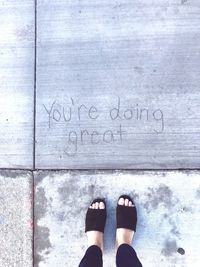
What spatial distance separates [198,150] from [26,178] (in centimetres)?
117

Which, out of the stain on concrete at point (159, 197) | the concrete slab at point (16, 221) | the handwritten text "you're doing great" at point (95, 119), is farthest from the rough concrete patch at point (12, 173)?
the stain on concrete at point (159, 197)

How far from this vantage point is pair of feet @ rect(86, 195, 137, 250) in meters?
3.16

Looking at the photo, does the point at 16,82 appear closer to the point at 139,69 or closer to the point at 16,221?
the point at 139,69

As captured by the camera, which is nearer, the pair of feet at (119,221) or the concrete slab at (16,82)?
the pair of feet at (119,221)

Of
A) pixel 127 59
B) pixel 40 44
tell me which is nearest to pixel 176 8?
pixel 127 59

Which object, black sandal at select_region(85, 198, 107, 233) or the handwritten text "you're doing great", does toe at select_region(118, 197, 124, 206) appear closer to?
black sandal at select_region(85, 198, 107, 233)

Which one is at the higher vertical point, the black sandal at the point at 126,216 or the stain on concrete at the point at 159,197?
the stain on concrete at the point at 159,197

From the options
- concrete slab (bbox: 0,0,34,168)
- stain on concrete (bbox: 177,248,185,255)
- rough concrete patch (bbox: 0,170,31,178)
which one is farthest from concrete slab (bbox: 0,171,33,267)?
stain on concrete (bbox: 177,248,185,255)

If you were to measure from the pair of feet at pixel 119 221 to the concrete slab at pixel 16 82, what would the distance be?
544 mm

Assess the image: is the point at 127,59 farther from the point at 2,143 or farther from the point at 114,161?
the point at 2,143

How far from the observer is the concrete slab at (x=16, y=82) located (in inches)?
130

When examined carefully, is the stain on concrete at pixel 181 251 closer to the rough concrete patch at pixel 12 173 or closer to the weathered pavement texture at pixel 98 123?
the weathered pavement texture at pixel 98 123

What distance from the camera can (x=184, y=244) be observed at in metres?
3.15

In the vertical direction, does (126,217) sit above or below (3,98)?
below
